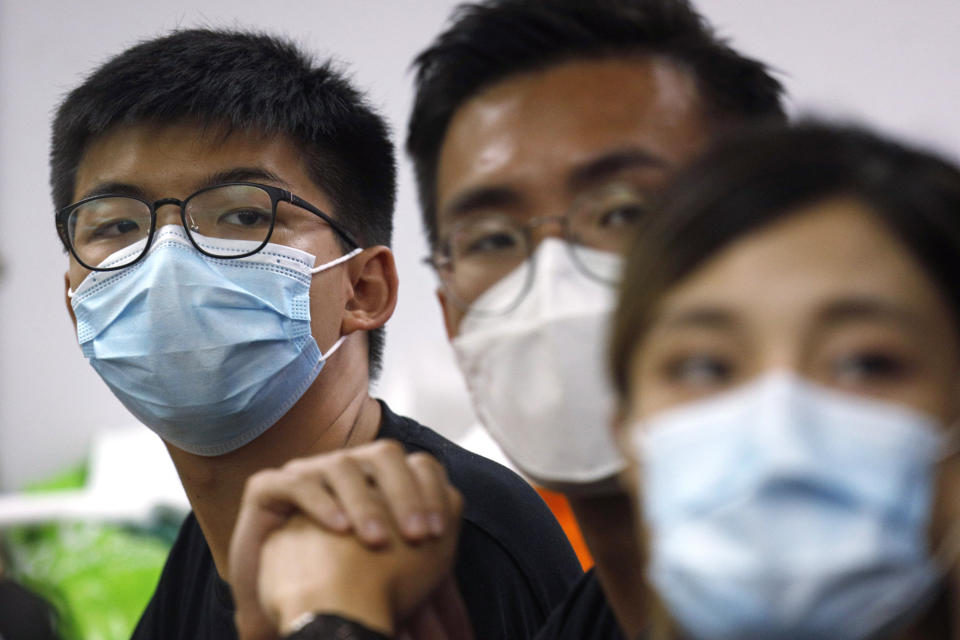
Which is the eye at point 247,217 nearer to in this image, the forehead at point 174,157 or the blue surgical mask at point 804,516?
the forehead at point 174,157

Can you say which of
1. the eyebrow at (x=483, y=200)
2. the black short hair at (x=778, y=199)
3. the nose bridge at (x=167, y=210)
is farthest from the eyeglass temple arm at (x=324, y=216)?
the black short hair at (x=778, y=199)

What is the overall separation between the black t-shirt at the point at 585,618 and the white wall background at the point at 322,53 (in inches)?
60.5

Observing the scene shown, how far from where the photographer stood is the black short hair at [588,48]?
1233 mm

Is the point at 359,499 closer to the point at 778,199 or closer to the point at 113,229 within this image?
the point at 778,199

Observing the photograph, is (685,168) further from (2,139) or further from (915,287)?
(2,139)

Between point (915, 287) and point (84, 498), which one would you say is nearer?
point (915, 287)

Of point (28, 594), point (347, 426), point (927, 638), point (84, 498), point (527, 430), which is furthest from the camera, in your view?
point (84, 498)

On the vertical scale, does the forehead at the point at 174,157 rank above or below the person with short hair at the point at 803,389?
above

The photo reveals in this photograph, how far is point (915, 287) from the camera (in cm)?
79

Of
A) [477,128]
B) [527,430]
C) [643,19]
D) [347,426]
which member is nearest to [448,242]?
[477,128]

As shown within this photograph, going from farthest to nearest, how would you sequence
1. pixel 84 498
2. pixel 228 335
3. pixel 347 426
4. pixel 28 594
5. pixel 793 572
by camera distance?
1. pixel 84 498
2. pixel 347 426
3. pixel 228 335
4. pixel 28 594
5. pixel 793 572

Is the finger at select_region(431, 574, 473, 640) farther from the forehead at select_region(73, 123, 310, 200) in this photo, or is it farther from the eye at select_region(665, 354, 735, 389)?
the forehead at select_region(73, 123, 310, 200)

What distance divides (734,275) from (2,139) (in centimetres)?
347

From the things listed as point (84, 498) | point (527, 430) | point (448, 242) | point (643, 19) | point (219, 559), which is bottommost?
point (84, 498)
